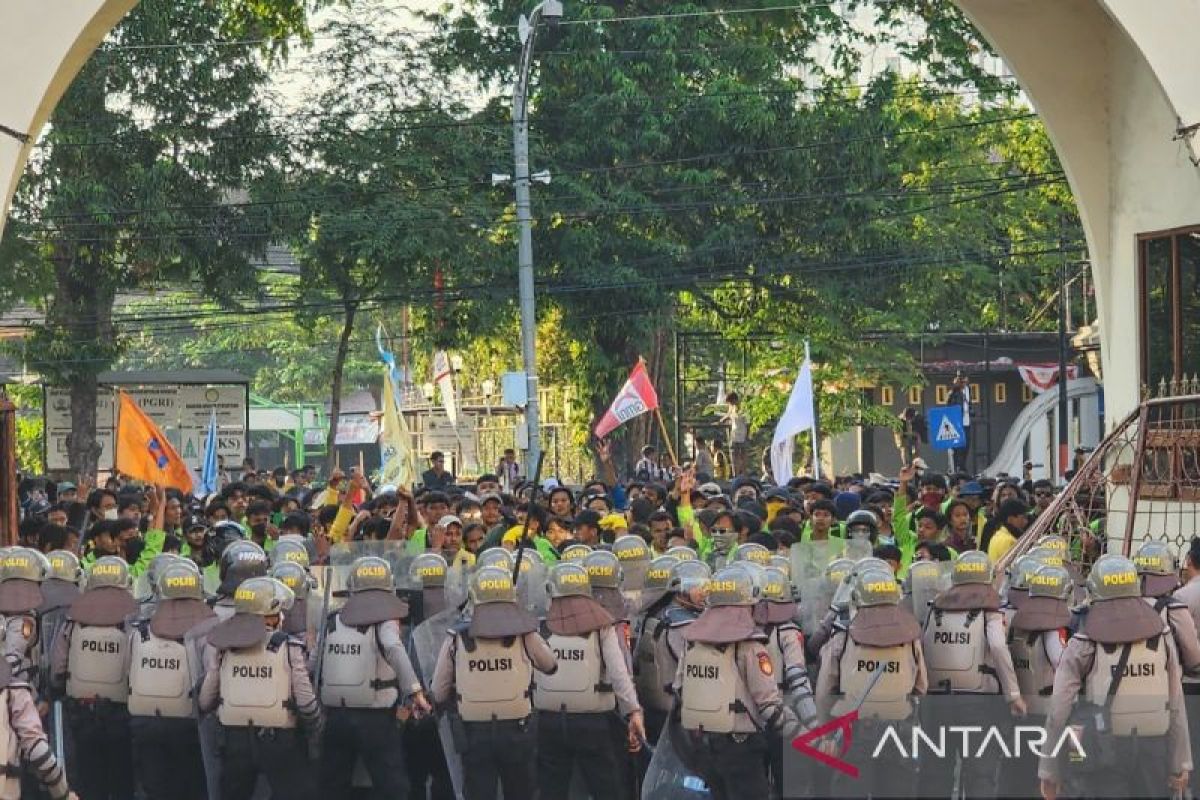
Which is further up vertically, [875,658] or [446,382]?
[446,382]

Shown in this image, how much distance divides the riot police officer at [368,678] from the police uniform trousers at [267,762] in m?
0.36

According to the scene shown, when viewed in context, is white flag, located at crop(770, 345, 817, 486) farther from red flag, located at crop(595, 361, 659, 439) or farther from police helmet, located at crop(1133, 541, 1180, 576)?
police helmet, located at crop(1133, 541, 1180, 576)

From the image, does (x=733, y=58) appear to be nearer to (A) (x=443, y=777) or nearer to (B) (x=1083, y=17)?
(B) (x=1083, y=17)

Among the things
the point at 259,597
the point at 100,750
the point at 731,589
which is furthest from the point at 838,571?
the point at 100,750

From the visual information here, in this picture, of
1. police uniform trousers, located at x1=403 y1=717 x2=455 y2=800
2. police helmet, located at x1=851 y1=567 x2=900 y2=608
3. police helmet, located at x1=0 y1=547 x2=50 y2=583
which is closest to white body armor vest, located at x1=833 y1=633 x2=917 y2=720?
police helmet, located at x1=851 y1=567 x2=900 y2=608

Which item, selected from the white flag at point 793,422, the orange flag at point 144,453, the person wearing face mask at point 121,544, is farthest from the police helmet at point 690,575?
the white flag at point 793,422

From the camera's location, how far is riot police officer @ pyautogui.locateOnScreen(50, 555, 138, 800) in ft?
41.5

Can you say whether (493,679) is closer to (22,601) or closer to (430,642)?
(430,642)

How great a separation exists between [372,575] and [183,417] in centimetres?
2144

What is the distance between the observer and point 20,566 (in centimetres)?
1282

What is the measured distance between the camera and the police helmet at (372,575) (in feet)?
40.3

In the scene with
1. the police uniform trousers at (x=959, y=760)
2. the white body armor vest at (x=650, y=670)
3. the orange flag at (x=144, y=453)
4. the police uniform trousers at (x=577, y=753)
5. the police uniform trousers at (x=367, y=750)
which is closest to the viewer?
the police uniform trousers at (x=959, y=760)

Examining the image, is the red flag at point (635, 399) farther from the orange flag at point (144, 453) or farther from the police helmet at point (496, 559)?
the police helmet at point (496, 559)

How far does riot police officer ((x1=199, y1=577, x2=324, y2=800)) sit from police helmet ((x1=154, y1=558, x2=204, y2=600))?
0.49 meters
